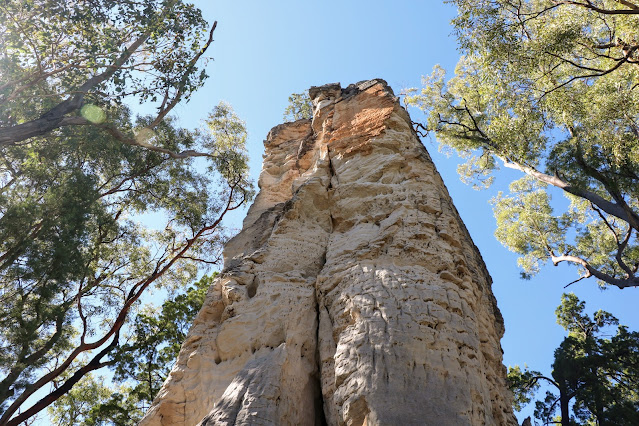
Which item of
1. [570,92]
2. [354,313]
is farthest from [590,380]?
[354,313]

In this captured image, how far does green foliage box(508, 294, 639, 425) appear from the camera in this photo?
16.3 meters

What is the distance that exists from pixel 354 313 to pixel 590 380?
43.8 feet

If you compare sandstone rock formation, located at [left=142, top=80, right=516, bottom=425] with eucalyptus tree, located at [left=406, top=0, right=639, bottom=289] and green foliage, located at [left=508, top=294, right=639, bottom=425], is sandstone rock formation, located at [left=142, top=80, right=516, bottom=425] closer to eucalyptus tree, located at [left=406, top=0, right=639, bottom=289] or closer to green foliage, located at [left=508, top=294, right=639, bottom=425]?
eucalyptus tree, located at [left=406, top=0, right=639, bottom=289]

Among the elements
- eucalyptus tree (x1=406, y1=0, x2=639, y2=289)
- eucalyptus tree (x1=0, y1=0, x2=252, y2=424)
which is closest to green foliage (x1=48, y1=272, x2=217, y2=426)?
eucalyptus tree (x1=0, y1=0, x2=252, y2=424)

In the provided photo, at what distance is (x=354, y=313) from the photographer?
24.2 ft

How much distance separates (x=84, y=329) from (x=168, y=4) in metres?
9.09

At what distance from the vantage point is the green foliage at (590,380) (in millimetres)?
16266

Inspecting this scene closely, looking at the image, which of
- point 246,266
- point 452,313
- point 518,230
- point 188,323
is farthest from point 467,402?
point 518,230

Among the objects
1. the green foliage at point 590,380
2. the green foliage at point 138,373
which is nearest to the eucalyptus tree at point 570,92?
the green foliage at point 590,380

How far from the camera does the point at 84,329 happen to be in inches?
563

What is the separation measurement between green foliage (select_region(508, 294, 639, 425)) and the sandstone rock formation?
9.19m

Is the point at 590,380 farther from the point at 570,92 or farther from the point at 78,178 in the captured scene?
the point at 78,178

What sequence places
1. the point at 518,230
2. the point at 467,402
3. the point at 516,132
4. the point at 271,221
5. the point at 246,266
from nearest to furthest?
the point at 467,402
the point at 246,266
the point at 271,221
the point at 516,132
the point at 518,230

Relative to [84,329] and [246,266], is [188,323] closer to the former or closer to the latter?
[84,329]
